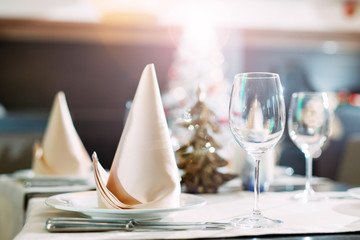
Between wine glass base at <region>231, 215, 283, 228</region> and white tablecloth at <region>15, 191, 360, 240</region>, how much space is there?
2 cm

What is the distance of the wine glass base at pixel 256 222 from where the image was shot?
2.60 ft

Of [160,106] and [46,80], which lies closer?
[160,106]

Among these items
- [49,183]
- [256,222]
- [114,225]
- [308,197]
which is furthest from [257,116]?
[49,183]

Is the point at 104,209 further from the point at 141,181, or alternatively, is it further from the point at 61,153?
the point at 61,153

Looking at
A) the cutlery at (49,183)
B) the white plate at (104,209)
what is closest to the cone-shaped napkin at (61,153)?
the cutlery at (49,183)

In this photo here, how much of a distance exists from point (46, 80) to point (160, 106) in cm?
644

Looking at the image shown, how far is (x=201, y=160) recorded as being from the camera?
122 centimetres

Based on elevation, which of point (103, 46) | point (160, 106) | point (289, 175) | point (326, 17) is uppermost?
point (326, 17)

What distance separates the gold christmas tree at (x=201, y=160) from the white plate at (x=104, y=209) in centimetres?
26

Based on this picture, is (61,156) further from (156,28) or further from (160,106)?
(156,28)

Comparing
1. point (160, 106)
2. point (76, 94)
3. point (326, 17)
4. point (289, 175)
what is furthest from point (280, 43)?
point (160, 106)

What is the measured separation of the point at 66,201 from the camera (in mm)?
904

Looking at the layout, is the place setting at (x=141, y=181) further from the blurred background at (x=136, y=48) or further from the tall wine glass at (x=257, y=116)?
the blurred background at (x=136, y=48)

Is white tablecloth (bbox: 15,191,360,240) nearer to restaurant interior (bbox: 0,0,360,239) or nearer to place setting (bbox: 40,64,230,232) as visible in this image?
place setting (bbox: 40,64,230,232)
